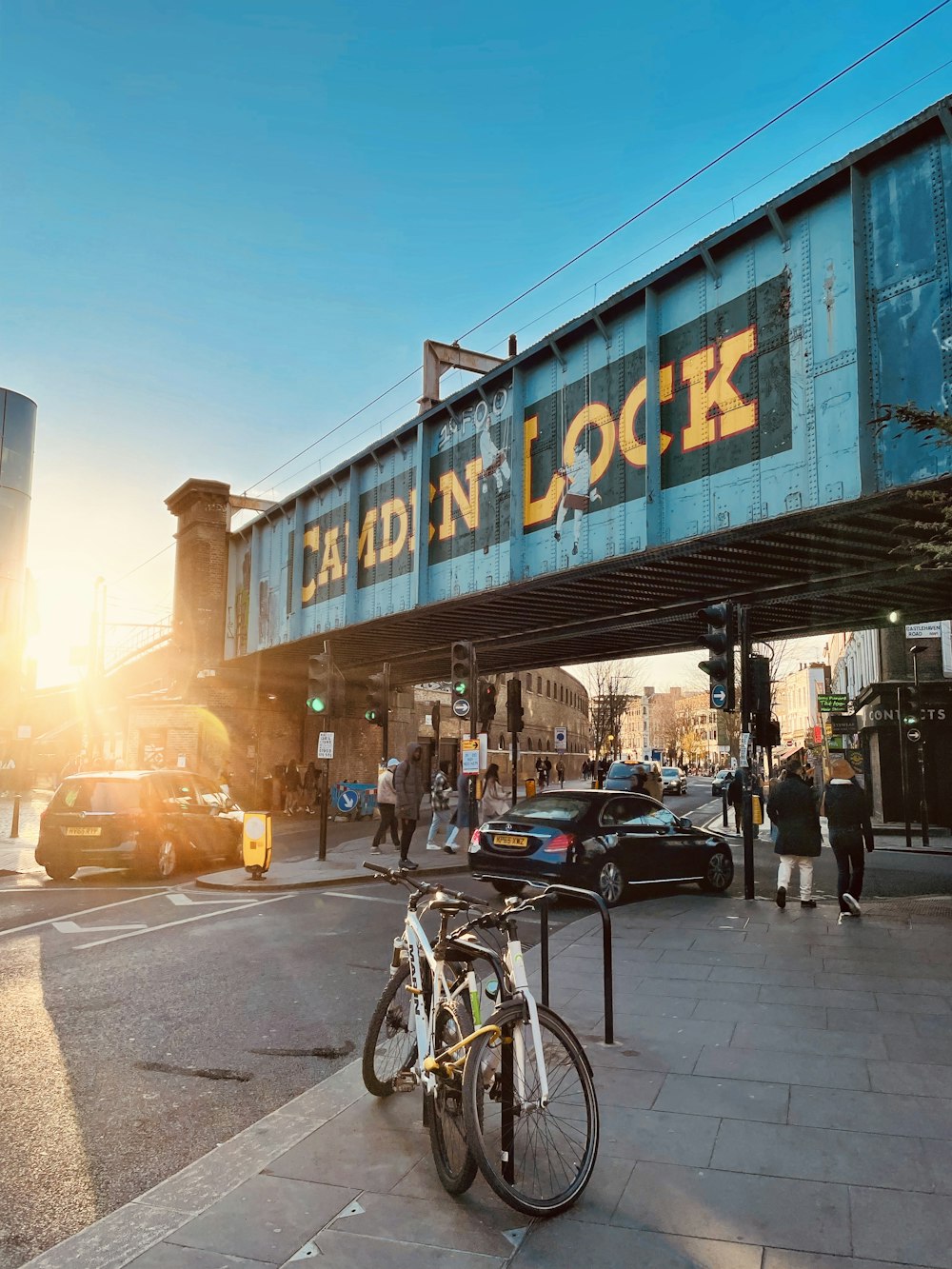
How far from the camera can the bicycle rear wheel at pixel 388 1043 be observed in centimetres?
442

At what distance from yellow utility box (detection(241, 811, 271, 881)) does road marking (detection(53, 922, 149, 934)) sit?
347cm

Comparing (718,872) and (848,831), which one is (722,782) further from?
(848,831)

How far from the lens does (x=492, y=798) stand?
1786 cm

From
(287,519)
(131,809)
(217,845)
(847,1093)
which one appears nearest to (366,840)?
(217,845)

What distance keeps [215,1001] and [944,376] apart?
9.60 m

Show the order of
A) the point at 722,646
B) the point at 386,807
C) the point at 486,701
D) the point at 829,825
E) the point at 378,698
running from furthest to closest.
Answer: the point at 378,698
the point at 486,701
the point at 386,807
the point at 722,646
the point at 829,825

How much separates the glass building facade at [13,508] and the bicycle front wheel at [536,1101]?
3003 centimetres

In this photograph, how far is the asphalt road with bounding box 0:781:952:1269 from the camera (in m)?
3.92

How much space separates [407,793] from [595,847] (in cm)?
486

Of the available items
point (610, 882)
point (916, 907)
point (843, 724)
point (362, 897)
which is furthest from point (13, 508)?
point (916, 907)

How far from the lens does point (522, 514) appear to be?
1628 centimetres

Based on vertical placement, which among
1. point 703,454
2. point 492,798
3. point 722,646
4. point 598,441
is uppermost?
point 598,441

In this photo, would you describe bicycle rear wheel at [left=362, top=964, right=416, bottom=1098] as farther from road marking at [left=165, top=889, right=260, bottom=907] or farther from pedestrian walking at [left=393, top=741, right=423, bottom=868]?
pedestrian walking at [left=393, top=741, right=423, bottom=868]

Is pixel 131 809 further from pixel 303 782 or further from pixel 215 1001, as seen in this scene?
pixel 303 782
